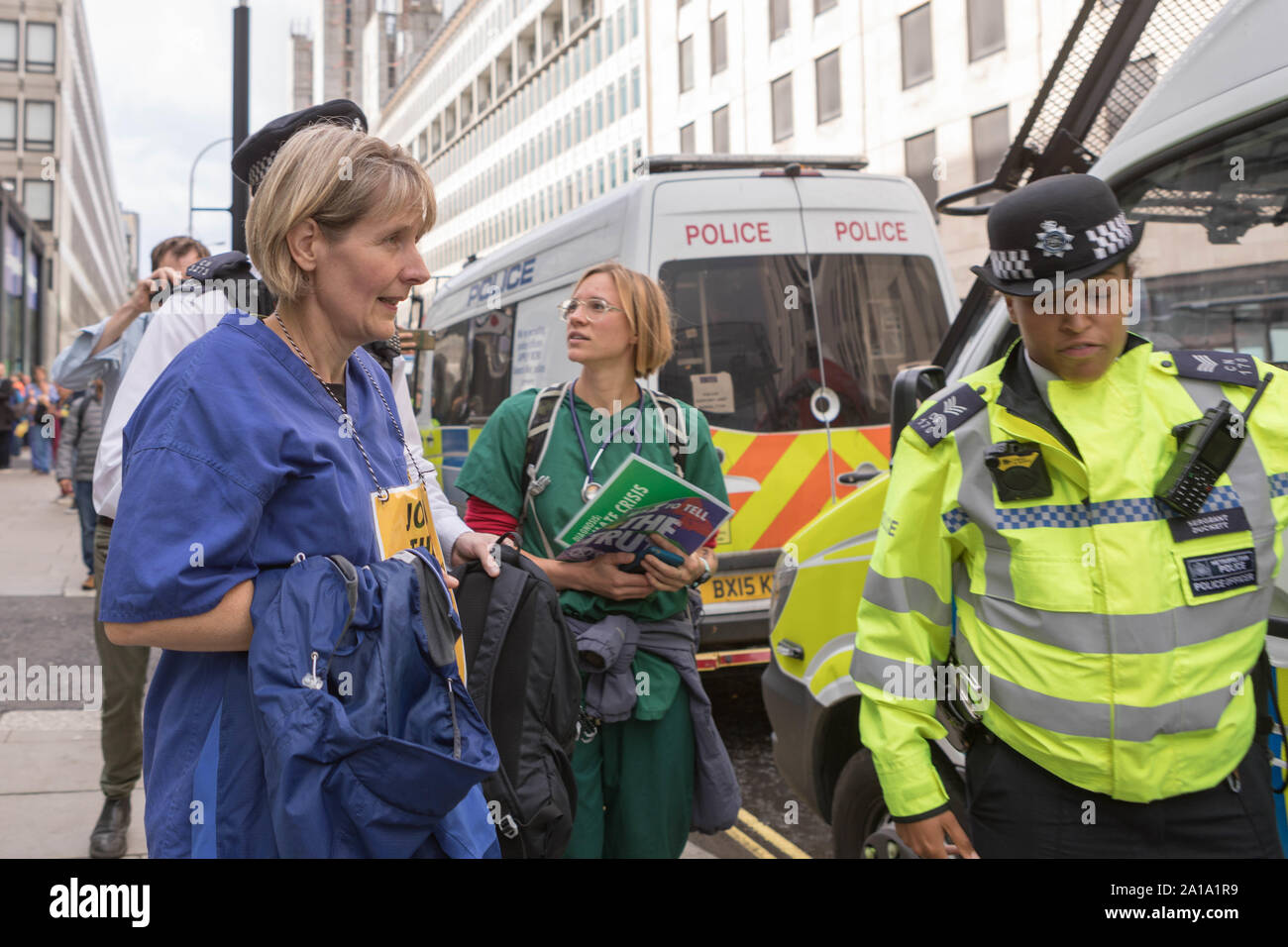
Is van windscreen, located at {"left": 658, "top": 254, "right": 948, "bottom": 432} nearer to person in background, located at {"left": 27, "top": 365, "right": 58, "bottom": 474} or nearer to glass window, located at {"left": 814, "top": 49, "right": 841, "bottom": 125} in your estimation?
person in background, located at {"left": 27, "top": 365, "right": 58, "bottom": 474}

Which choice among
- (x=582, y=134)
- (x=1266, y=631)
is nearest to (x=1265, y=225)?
(x=1266, y=631)

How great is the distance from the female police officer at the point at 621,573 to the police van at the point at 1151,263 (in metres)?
0.53

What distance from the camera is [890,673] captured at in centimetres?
210

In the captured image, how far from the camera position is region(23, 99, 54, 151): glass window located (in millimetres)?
47188

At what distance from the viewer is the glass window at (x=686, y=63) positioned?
33.5 metres

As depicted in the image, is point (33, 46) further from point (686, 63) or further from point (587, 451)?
point (587, 451)

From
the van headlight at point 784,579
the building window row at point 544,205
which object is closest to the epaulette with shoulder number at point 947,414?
the van headlight at point 784,579

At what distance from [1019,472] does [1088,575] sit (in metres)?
0.21

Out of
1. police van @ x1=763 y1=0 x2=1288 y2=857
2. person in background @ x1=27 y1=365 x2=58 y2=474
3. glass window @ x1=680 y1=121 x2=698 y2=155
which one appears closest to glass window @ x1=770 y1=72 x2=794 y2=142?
glass window @ x1=680 y1=121 x2=698 y2=155

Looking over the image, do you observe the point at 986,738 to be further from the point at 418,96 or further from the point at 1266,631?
the point at 418,96

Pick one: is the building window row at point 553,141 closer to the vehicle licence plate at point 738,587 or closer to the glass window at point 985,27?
the glass window at point 985,27

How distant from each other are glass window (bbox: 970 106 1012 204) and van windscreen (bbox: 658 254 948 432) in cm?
1876
